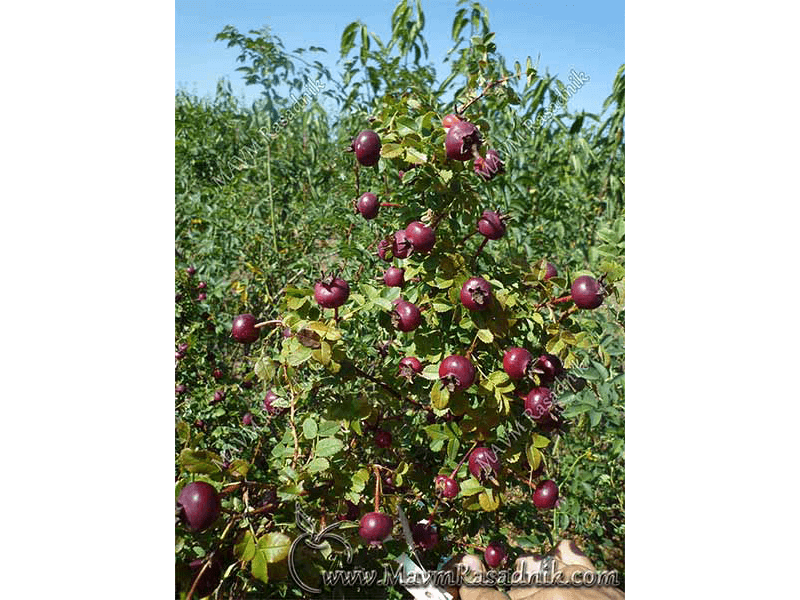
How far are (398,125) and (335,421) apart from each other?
2.12 feet

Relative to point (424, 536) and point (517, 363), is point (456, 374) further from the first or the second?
point (424, 536)

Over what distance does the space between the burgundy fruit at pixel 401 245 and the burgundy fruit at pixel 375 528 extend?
528 mm

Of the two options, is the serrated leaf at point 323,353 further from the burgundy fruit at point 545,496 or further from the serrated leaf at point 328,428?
the burgundy fruit at point 545,496

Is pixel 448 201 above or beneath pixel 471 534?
above

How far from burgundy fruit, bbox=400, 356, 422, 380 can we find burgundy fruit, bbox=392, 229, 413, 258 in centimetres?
22

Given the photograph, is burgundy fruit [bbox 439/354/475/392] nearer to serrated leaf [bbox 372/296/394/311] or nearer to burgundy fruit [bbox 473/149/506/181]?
serrated leaf [bbox 372/296/394/311]

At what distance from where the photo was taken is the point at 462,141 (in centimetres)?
114

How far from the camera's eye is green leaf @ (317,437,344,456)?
1.01m

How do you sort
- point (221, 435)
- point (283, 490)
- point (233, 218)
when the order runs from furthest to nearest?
point (233, 218) → point (221, 435) → point (283, 490)

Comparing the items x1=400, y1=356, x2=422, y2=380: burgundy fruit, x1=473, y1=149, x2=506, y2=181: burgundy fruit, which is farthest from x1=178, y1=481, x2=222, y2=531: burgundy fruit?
x1=473, y1=149, x2=506, y2=181: burgundy fruit

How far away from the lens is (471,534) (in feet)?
4.36

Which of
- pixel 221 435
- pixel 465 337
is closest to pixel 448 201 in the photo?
pixel 465 337
